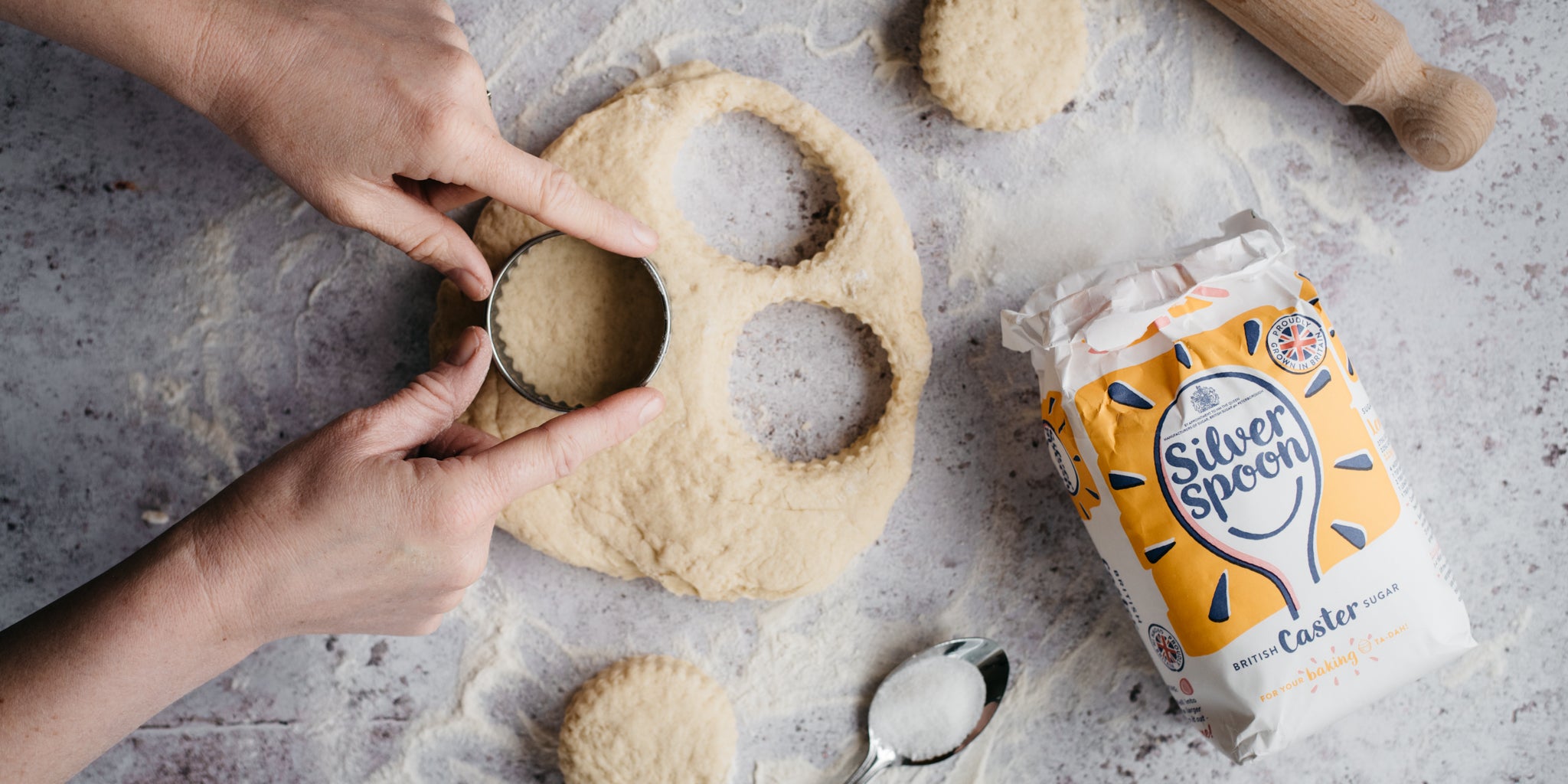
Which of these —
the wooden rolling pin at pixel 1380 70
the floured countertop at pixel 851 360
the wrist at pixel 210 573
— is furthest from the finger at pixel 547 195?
the wooden rolling pin at pixel 1380 70

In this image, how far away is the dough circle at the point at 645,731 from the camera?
1.44 meters

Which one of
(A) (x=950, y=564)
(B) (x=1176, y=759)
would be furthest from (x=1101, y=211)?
(B) (x=1176, y=759)

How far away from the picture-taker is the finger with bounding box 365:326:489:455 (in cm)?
113

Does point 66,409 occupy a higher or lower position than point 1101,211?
lower

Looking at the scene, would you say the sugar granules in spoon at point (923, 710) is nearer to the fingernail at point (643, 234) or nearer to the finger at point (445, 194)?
the fingernail at point (643, 234)

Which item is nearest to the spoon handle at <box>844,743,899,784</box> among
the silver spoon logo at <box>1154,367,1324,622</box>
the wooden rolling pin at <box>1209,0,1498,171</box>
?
the silver spoon logo at <box>1154,367,1324,622</box>

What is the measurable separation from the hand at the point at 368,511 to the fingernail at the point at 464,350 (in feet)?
0.13

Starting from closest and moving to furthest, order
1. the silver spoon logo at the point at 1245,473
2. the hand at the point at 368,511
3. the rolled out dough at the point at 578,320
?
1. the hand at the point at 368,511
2. the silver spoon logo at the point at 1245,473
3. the rolled out dough at the point at 578,320

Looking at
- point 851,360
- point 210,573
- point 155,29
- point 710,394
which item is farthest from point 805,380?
point 155,29

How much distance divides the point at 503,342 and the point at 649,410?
0.30 metres

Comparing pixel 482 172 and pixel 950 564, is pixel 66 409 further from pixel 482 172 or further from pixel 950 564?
pixel 950 564

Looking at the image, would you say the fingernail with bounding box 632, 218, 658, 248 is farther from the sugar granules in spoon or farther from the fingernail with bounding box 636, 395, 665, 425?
the sugar granules in spoon

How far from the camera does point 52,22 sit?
1.18 metres

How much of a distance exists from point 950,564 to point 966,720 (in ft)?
0.89
